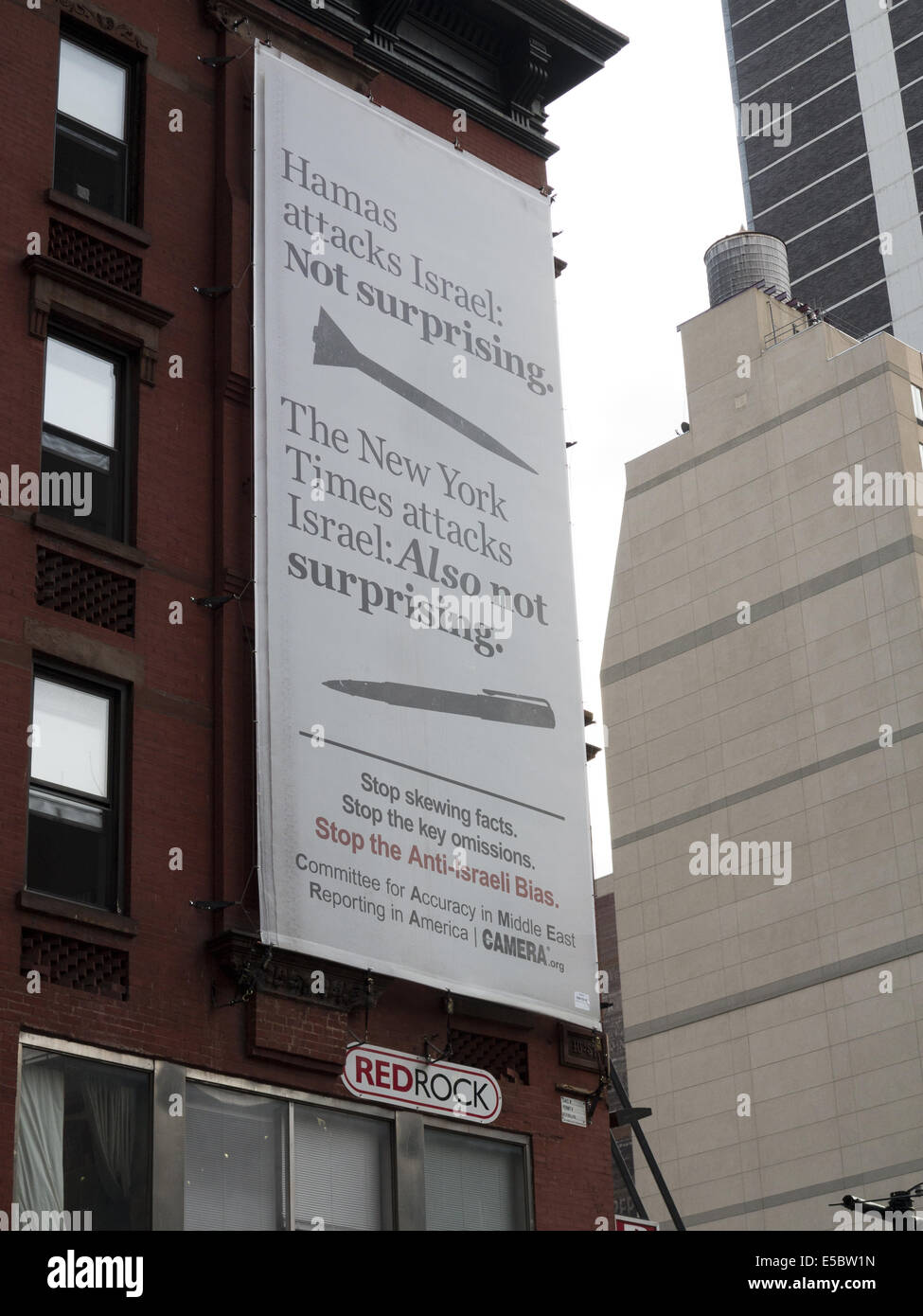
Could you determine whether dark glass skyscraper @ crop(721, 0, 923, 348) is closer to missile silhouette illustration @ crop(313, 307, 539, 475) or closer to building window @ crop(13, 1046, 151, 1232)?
missile silhouette illustration @ crop(313, 307, 539, 475)

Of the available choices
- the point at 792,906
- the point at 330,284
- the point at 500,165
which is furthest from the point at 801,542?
the point at 330,284

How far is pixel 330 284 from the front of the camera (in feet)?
80.6

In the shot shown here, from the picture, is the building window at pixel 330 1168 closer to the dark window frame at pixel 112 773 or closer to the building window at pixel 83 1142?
the building window at pixel 83 1142

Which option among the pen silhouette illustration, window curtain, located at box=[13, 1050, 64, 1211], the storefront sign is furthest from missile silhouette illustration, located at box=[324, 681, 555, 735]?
window curtain, located at box=[13, 1050, 64, 1211]

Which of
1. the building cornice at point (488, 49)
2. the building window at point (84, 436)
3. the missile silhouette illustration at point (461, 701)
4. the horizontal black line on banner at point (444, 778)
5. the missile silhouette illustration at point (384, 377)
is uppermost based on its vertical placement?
the building cornice at point (488, 49)

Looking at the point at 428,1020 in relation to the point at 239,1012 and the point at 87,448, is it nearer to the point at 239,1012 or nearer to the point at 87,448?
the point at 239,1012

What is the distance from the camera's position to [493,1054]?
22.5 meters

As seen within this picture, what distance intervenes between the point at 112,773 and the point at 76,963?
2259 millimetres

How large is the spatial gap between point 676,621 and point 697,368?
9.78 meters

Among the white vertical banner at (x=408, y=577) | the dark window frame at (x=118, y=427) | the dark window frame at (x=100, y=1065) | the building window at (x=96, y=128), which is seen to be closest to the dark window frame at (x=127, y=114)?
the building window at (x=96, y=128)

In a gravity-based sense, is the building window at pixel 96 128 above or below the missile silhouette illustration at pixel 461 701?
above

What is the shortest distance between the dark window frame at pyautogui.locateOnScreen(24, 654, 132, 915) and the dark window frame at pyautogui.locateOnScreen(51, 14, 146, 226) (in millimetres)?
5721

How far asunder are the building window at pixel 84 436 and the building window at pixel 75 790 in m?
2.05

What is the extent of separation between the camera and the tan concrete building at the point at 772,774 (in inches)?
2473
